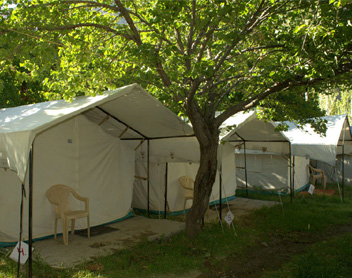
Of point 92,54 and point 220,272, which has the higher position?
point 92,54

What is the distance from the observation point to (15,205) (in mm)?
5609

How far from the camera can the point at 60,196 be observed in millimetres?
6137

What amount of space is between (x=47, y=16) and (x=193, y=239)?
432cm

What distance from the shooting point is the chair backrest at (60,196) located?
5.89 m

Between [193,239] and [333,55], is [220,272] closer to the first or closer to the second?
[193,239]

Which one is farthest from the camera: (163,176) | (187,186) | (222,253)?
(187,186)

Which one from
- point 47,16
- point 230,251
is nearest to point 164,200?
point 230,251

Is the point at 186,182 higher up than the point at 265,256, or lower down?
higher up

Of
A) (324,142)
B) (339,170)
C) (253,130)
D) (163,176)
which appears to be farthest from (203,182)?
(339,170)

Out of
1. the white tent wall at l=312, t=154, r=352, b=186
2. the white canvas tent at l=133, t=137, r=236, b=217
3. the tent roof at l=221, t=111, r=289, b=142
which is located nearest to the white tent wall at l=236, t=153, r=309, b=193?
the tent roof at l=221, t=111, r=289, b=142

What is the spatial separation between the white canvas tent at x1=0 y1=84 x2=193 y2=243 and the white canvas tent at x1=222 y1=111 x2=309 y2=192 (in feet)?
11.9

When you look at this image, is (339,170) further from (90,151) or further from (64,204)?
(64,204)

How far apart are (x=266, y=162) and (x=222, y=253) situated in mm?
6863

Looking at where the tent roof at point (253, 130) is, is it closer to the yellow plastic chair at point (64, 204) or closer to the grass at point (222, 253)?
the grass at point (222, 253)
